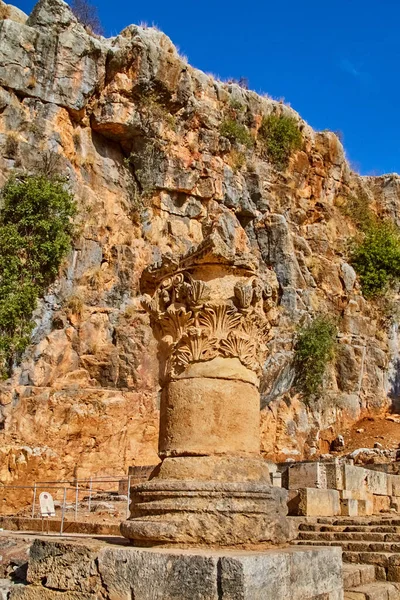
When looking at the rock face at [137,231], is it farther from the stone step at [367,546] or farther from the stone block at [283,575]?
the stone block at [283,575]

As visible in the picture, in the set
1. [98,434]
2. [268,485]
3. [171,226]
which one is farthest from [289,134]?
[268,485]

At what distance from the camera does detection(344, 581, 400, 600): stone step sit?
19.1ft

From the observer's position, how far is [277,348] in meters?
22.0

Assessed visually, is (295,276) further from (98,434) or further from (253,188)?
(98,434)

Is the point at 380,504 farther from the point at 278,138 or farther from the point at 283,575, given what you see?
the point at 278,138

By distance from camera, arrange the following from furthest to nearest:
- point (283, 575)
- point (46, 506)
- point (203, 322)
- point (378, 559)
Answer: point (46, 506) → point (378, 559) → point (203, 322) → point (283, 575)

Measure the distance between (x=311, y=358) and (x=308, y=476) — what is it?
35.2 ft

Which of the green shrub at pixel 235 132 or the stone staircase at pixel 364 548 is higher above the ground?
the green shrub at pixel 235 132

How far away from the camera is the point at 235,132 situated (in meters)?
24.6

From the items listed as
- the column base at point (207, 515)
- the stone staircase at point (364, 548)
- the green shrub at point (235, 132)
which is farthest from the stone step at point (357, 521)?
the green shrub at point (235, 132)

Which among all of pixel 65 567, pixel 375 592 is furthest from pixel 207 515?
pixel 375 592

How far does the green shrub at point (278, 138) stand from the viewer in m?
26.5

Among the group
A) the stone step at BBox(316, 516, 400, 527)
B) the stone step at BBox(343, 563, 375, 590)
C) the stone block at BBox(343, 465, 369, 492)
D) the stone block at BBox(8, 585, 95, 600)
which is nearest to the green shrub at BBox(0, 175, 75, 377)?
the stone block at BBox(343, 465, 369, 492)

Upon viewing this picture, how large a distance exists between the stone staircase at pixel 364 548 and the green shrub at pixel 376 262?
693 inches
